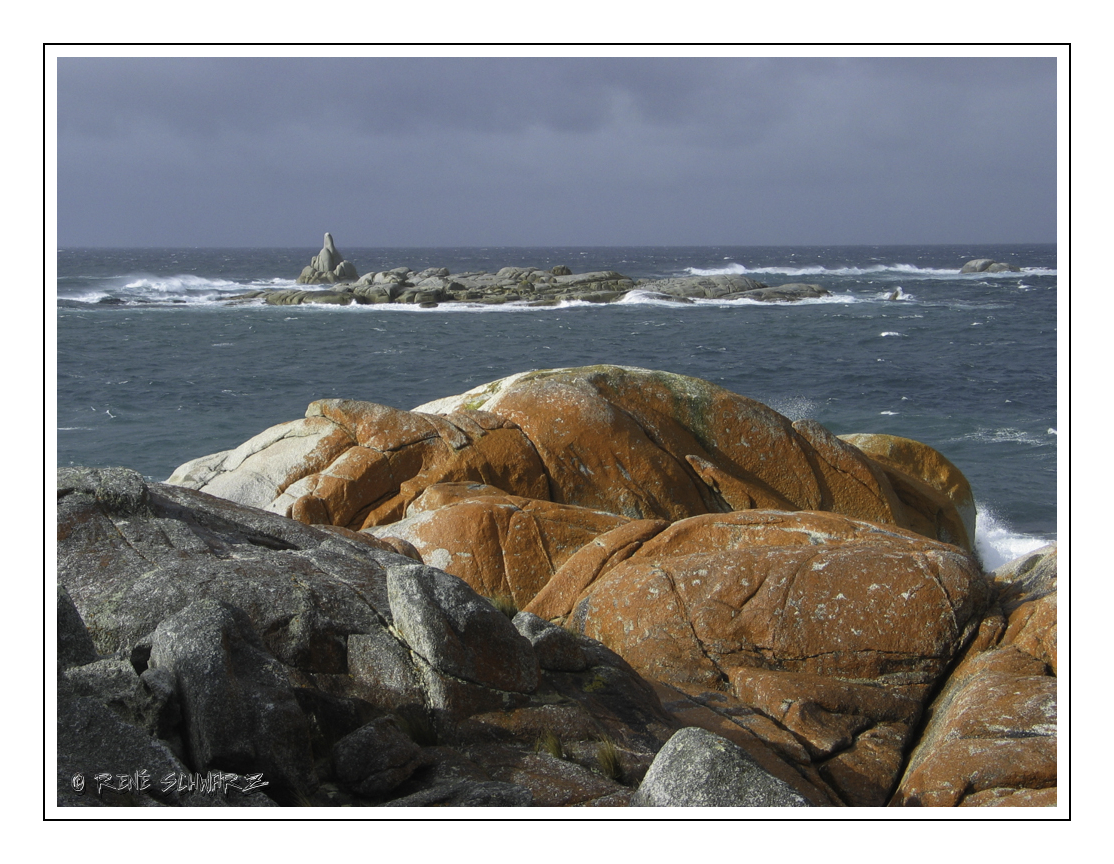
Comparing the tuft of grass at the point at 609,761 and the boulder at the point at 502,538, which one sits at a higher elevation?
the boulder at the point at 502,538

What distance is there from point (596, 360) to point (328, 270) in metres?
51.7

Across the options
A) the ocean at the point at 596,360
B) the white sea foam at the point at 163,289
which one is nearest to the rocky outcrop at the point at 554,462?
the ocean at the point at 596,360

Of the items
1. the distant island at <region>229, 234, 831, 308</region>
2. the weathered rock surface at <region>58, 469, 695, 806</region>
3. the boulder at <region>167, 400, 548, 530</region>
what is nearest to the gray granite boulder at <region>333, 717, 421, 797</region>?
the weathered rock surface at <region>58, 469, 695, 806</region>

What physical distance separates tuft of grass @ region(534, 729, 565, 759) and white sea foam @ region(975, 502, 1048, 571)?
14.7 m

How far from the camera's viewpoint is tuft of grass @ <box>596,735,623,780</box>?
5.39 metres

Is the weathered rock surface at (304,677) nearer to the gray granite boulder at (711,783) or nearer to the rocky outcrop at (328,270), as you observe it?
the gray granite boulder at (711,783)

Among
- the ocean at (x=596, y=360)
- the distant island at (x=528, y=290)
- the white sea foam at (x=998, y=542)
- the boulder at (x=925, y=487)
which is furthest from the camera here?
the distant island at (x=528, y=290)

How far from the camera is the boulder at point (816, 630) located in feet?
24.4

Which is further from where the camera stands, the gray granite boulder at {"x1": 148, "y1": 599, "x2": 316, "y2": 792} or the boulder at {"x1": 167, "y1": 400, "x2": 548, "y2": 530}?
the boulder at {"x1": 167, "y1": 400, "x2": 548, "y2": 530}

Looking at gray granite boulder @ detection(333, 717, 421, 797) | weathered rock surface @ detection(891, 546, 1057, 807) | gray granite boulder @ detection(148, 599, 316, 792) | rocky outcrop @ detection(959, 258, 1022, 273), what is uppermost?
rocky outcrop @ detection(959, 258, 1022, 273)

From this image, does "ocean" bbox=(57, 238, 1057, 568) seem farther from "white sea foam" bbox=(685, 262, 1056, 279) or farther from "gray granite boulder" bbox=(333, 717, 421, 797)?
"white sea foam" bbox=(685, 262, 1056, 279)

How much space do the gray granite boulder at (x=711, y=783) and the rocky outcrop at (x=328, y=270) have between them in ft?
290
